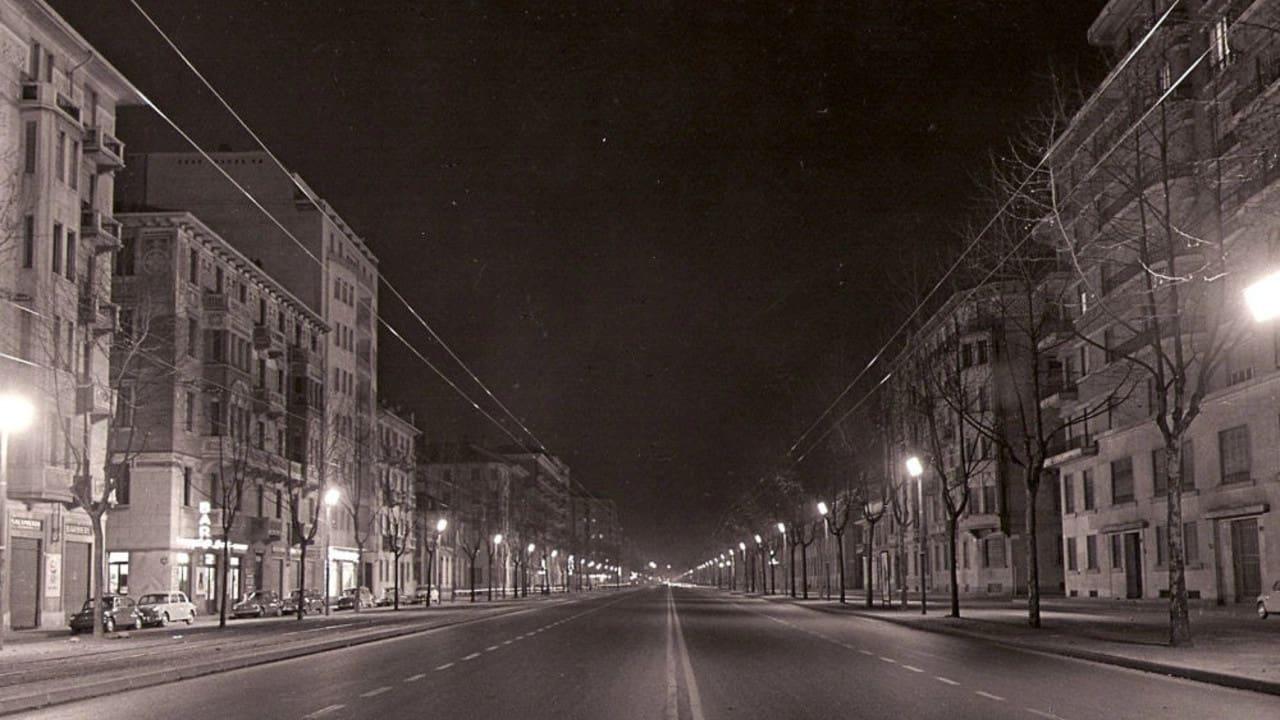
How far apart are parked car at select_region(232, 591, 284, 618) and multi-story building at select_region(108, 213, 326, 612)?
2.46 metres

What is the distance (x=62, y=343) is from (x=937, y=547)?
64.8 m

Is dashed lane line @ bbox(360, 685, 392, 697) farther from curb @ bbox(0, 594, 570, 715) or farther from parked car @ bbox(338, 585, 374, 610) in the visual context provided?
parked car @ bbox(338, 585, 374, 610)

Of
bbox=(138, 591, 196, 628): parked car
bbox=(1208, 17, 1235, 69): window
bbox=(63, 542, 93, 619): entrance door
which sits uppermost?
bbox=(1208, 17, 1235, 69): window

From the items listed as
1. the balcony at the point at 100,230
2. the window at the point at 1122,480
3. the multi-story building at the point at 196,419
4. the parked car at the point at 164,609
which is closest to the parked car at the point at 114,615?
the parked car at the point at 164,609

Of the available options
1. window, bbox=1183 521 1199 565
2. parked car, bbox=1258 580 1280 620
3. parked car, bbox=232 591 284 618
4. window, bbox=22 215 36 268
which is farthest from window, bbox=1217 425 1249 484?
window, bbox=22 215 36 268

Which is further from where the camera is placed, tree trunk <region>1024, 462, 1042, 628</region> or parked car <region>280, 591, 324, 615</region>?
parked car <region>280, 591, 324, 615</region>

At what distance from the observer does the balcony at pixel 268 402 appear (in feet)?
233

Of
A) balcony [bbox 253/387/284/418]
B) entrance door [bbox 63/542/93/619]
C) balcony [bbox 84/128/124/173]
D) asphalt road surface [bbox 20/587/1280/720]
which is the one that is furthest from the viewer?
balcony [bbox 253/387/284/418]

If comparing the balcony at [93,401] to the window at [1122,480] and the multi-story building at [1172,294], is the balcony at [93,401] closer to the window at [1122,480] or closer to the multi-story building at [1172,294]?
the multi-story building at [1172,294]

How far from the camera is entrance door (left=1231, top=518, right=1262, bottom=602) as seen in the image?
4816 cm

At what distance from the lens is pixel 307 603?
71.1 metres

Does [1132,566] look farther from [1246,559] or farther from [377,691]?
[377,691]

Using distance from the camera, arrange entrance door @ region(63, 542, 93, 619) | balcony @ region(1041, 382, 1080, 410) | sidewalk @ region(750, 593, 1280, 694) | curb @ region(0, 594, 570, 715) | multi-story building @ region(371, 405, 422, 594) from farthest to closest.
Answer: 1. multi-story building @ region(371, 405, 422, 594)
2. balcony @ region(1041, 382, 1080, 410)
3. entrance door @ region(63, 542, 93, 619)
4. sidewalk @ region(750, 593, 1280, 694)
5. curb @ region(0, 594, 570, 715)

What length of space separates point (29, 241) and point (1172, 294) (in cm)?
3829
